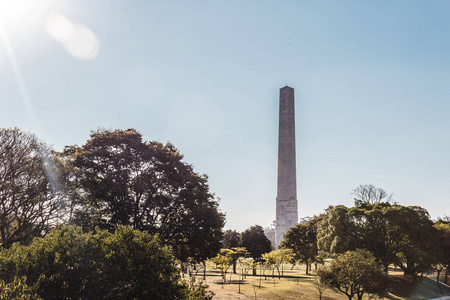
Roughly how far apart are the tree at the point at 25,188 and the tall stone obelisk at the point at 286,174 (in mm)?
43519

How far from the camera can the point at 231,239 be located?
51250 mm

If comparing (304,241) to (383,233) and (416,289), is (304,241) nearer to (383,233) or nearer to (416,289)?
(383,233)

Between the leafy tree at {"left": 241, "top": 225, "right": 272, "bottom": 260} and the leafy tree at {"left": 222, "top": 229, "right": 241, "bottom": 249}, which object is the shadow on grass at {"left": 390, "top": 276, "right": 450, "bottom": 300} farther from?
the leafy tree at {"left": 222, "top": 229, "right": 241, "bottom": 249}

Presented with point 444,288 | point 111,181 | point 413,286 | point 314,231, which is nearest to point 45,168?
point 111,181

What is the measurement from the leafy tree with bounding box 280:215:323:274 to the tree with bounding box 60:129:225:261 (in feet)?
→ 77.3

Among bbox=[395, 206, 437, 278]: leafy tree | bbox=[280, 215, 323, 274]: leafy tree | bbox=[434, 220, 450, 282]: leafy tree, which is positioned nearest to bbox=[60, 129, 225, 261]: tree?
bbox=[395, 206, 437, 278]: leafy tree

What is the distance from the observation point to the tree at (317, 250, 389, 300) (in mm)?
21578

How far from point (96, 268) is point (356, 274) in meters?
18.2

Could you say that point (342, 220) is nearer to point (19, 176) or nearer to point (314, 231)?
point (314, 231)

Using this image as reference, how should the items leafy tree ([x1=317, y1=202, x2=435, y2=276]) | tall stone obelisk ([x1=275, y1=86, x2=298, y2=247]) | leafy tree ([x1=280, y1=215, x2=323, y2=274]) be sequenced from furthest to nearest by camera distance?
1. tall stone obelisk ([x1=275, y1=86, x2=298, y2=247])
2. leafy tree ([x1=280, y1=215, x2=323, y2=274])
3. leafy tree ([x1=317, y1=202, x2=435, y2=276])

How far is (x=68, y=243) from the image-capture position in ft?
32.1

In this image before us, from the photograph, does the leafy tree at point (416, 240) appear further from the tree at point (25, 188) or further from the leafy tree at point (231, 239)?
the tree at point (25, 188)

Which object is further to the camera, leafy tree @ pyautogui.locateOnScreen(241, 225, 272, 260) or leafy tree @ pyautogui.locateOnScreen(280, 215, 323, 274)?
leafy tree @ pyautogui.locateOnScreen(241, 225, 272, 260)

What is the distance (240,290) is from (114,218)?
11.6m
